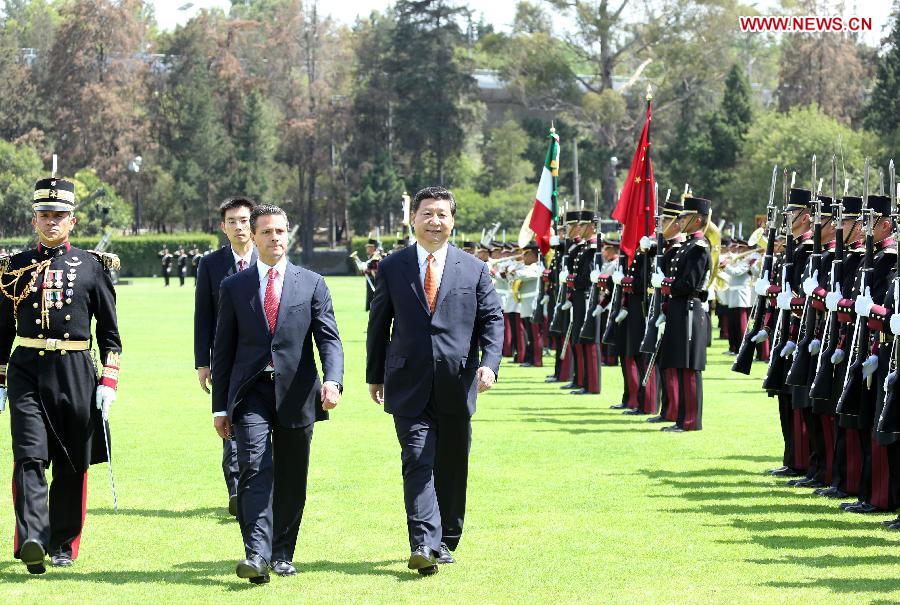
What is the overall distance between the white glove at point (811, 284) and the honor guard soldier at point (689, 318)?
10.8 ft

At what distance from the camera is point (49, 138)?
277ft

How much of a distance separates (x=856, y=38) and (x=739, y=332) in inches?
2494

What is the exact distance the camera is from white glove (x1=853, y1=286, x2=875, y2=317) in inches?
369

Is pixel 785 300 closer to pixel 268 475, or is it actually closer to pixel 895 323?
pixel 895 323

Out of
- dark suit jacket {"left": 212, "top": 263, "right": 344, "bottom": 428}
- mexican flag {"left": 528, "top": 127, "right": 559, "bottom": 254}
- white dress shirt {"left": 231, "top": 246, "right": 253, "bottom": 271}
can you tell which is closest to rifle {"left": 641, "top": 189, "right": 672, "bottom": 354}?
mexican flag {"left": 528, "top": 127, "right": 559, "bottom": 254}

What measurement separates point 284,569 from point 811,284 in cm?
435

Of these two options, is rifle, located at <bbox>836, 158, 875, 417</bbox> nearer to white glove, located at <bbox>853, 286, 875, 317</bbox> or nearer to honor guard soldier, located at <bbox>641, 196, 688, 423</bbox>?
white glove, located at <bbox>853, 286, 875, 317</bbox>

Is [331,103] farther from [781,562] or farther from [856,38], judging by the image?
[781,562]

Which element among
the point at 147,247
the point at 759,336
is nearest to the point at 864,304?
the point at 759,336

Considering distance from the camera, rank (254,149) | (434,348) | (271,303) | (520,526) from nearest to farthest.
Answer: (271,303) < (434,348) < (520,526) < (254,149)

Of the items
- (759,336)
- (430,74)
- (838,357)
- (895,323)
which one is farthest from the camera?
(430,74)

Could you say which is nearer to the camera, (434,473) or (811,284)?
(434,473)

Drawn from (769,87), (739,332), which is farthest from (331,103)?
(739,332)

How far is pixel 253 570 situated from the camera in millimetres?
7422
